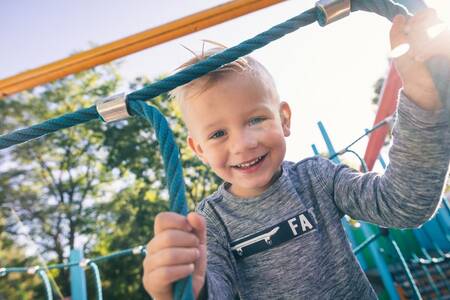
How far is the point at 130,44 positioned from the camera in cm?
130

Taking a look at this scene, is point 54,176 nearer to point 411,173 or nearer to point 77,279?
point 77,279

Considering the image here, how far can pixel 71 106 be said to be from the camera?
9617 mm

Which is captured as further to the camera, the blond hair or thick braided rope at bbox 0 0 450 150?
the blond hair

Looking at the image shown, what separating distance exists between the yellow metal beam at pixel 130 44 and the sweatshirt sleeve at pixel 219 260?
0.64m

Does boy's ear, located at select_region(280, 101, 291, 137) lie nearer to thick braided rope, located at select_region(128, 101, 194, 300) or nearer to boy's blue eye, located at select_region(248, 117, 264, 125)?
boy's blue eye, located at select_region(248, 117, 264, 125)

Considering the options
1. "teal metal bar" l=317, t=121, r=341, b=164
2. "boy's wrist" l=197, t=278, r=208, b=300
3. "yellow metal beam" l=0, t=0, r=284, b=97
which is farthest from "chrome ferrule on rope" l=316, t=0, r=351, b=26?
"teal metal bar" l=317, t=121, r=341, b=164

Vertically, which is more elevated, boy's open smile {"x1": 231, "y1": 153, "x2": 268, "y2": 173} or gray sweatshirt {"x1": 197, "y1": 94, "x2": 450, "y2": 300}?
boy's open smile {"x1": 231, "y1": 153, "x2": 268, "y2": 173}

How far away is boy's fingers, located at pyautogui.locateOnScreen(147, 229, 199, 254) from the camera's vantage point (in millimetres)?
445

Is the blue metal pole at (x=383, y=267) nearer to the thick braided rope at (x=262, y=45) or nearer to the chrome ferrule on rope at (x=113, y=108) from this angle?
the thick braided rope at (x=262, y=45)

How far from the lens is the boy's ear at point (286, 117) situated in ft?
3.49

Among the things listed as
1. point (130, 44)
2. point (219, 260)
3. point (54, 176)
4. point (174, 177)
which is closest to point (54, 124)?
point (174, 177)

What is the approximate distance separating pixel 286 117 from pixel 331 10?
1.78 feet

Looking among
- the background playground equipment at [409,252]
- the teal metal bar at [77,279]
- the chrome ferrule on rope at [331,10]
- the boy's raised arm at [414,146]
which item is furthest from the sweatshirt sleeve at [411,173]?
the teal metal bar at [77,279]

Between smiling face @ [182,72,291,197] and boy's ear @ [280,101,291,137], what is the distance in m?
0.11
